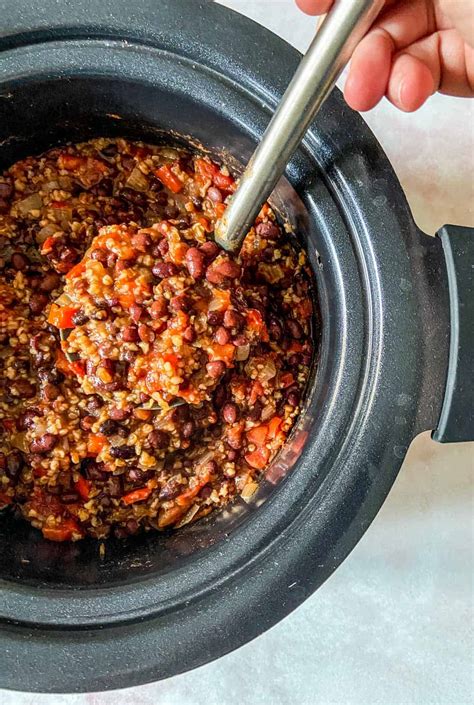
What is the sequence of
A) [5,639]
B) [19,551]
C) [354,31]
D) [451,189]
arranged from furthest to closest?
1. [451,189]
2. [19,551]
3. [5,639]
4. [354,31]

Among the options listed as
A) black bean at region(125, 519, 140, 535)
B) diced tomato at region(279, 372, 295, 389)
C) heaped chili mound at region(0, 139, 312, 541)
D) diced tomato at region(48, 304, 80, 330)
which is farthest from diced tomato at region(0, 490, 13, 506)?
diced tomato at region(279, 372, 295, 389)

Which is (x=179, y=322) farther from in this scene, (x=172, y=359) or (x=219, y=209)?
(x=219, y=209)

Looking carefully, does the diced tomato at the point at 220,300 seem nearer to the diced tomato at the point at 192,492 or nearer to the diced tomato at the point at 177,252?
the diced tomato at the point at 177,252

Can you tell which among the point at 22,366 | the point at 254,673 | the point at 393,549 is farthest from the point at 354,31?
the point at 254,673

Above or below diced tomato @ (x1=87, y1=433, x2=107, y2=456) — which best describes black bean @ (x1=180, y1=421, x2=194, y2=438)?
above

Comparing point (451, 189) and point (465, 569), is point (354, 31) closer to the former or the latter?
point (451, 189)

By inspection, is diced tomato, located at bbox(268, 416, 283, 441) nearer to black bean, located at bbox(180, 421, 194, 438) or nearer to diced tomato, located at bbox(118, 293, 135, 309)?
black bean, located at bbox(180, 421, 194, 438)
